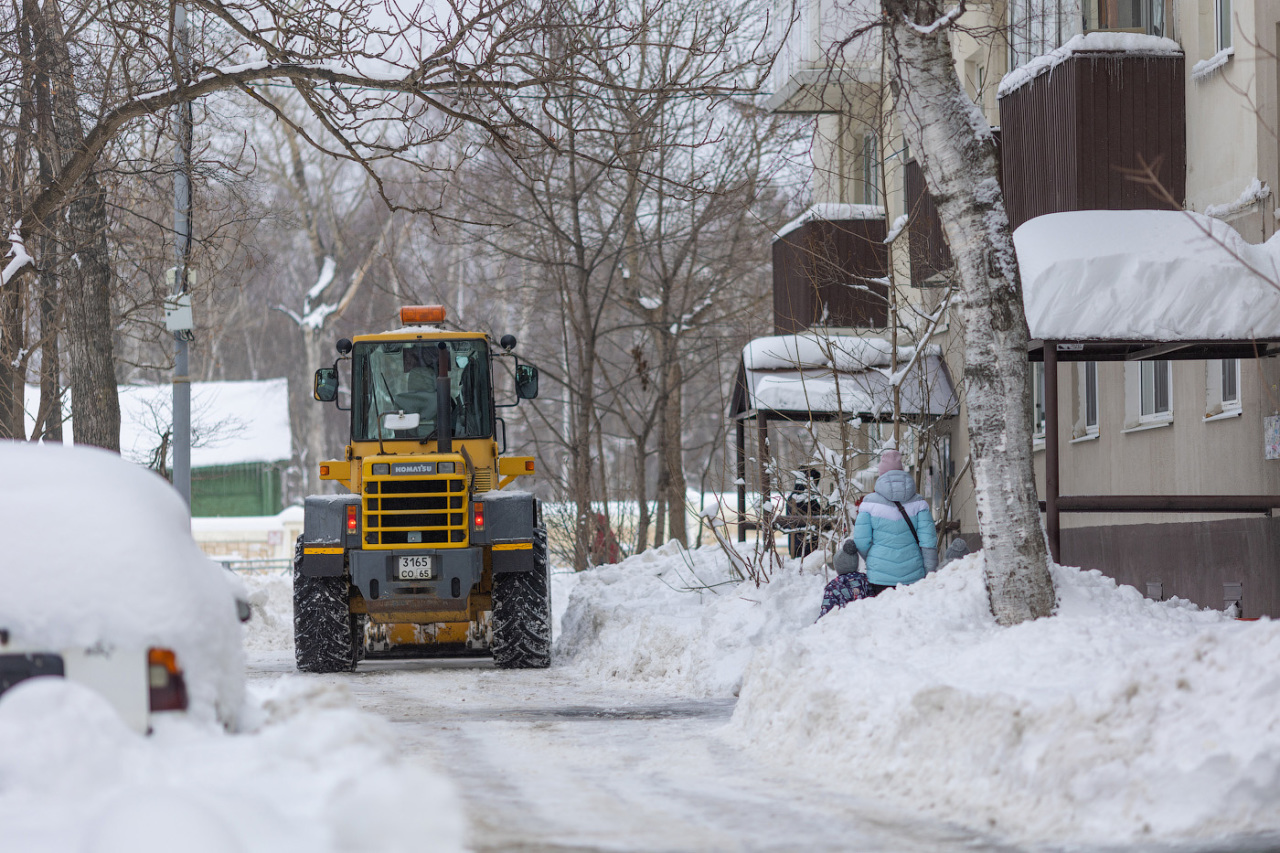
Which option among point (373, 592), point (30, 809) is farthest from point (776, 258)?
point (30, 809)

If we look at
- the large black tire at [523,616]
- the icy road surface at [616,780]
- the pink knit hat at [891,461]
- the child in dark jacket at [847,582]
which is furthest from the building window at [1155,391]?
the icy road surface at [616,780]

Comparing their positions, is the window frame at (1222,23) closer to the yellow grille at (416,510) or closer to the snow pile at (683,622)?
the snow pile at (683,622)

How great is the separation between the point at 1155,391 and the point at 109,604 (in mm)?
12374

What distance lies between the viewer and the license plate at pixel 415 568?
45.1 feet

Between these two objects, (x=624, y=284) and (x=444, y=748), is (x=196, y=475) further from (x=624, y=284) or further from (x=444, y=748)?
(x=444, y=748)

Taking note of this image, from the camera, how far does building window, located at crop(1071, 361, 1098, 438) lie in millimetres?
17484

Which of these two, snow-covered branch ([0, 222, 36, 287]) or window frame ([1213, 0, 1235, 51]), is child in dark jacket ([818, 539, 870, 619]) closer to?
window frame ([1213, 0, 1235, 51])

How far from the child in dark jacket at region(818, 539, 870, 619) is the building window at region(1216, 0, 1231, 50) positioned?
19.2 feet

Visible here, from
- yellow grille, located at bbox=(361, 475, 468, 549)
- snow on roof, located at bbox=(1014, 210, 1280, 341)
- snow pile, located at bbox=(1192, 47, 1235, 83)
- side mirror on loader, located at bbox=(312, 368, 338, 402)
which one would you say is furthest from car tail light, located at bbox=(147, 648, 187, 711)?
snow pile, located at bbox=(1192, 47, 1235, 83)

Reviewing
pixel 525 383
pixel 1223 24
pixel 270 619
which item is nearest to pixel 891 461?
pixel 525 383

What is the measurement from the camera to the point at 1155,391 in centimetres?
1562

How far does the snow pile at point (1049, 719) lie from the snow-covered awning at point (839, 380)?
5.66 m

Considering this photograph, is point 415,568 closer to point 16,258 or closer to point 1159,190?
point 16,258

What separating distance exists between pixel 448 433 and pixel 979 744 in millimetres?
8888
